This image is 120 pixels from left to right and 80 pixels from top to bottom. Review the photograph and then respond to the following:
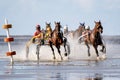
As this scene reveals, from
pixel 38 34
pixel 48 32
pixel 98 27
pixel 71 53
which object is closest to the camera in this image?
pixel 98 27

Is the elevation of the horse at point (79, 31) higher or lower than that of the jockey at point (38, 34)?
higher

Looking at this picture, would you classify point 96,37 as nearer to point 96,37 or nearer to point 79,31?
point 96,37

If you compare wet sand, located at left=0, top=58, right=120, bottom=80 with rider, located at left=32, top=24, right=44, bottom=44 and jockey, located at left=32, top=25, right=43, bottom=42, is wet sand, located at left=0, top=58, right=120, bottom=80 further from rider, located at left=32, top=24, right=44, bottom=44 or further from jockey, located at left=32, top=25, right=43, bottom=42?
jockey, located at left=32, top=25, right=43, bottom=42

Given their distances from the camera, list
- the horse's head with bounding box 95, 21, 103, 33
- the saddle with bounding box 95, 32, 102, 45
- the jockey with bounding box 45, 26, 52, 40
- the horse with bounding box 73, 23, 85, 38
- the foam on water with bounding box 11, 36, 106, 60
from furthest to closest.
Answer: the horse with bounding box 73, 23, 85, 38 < the foam on water with bounding box 11, 36, 106, 60 < the saddle with bounding box 95, 32, 102, 45 < the jockey with bounding box 45, 26, 52, 40 < the horse's head with bounding box 95, 21, 103, 33

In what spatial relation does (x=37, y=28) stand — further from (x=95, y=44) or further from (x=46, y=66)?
(x=46, y=66)

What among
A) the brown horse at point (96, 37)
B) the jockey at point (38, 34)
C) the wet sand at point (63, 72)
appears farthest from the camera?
the jockey at point (38, 34)

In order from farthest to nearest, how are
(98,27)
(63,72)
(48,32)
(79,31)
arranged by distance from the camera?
(79,31), (48,32), (98,27), (63,72)

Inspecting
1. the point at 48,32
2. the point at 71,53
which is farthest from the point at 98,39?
the point at 71,53

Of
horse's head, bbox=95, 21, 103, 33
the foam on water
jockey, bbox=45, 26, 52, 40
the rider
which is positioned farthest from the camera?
the foam on water

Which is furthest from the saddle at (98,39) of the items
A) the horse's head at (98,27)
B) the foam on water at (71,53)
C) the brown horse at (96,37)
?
the foam on water at (71,53)

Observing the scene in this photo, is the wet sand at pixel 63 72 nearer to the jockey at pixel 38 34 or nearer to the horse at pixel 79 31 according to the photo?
the jockey at pixel 38 34

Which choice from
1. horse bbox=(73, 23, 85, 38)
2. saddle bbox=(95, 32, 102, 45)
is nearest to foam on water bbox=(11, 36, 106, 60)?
horse bbox=(73, 23, 85, 38)

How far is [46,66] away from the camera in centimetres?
3656

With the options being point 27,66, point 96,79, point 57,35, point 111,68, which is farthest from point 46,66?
point 96,79
